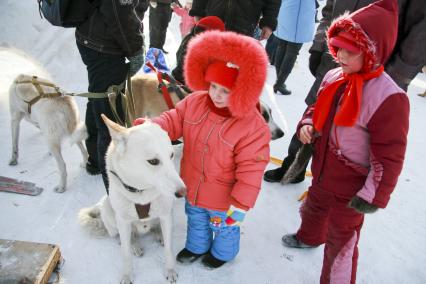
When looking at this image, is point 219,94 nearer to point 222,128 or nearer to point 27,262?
point 222,128

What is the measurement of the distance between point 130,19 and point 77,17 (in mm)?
354

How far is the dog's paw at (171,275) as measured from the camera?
2186 millimetres

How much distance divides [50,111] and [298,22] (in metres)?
4.37

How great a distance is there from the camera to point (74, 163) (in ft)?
10.8

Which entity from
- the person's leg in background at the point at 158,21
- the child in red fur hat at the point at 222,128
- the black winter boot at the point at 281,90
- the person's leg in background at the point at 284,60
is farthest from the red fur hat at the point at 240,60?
the person's leg in background at the point at 158,21

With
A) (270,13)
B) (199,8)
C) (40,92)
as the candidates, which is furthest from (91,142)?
(270,13)

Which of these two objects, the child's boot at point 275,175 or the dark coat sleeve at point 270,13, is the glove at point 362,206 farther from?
the dark coat sleeve at point 270,13

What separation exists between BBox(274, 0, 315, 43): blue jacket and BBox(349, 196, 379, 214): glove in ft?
13.9

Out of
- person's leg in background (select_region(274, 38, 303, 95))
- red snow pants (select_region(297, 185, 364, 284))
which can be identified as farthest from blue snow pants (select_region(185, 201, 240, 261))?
person's leg in background (select_region(274, 38, 303, 95))

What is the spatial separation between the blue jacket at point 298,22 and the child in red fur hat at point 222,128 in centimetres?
399

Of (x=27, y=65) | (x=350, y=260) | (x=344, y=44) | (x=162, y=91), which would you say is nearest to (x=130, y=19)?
(x=162, y=91)

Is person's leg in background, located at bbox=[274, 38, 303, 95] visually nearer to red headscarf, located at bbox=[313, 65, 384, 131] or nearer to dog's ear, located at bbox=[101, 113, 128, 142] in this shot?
red headscarf, located at bbox=[313, 65, 384, 131]

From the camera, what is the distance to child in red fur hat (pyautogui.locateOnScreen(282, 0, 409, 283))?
5.08 feet

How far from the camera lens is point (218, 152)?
1.84 meters
